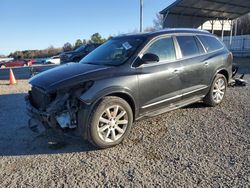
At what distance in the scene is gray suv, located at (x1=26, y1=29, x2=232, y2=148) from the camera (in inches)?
156

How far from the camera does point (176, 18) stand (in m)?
25.2

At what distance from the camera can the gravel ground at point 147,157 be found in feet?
10.7

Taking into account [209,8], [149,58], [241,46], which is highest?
[209,8]

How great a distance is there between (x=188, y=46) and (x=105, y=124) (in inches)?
104

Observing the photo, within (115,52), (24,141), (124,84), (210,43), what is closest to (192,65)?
(210,43)

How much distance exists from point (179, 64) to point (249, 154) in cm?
213

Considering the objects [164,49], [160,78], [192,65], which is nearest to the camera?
[160,78]

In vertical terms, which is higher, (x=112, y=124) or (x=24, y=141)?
(x=112, y=124)

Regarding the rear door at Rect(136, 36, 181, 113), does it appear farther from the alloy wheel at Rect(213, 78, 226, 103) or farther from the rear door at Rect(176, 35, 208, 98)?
the alloy wheel at Rect(213, 78, 226, 103)

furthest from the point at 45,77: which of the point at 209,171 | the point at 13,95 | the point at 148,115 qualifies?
the point at 13,95

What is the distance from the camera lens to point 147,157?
152 inches

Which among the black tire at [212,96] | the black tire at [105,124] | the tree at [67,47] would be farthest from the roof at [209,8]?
the tree at [67,47]

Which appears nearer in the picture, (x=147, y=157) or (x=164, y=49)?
(x=147, y=157)

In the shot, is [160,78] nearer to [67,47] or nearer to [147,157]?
[147,157]
